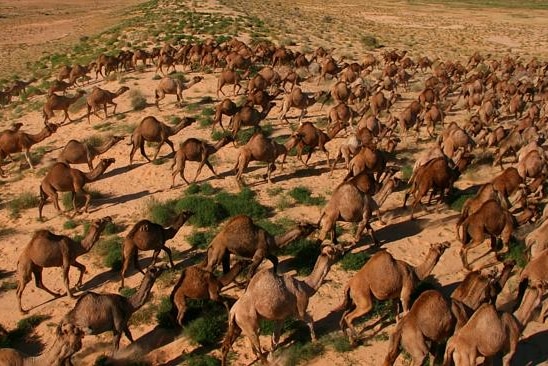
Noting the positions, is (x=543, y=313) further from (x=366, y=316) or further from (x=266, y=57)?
(x=266, y=57)

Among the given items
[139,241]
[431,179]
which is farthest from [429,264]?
[139,241]

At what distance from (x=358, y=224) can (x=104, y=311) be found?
6668 millimetres

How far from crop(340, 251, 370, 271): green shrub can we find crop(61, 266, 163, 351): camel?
13.9 ft

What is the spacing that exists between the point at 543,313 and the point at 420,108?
1156cm

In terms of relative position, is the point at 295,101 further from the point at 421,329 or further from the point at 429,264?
the point at 421,329

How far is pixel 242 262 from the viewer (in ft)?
31.8

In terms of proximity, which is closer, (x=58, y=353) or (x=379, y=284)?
(x=58, y=353)

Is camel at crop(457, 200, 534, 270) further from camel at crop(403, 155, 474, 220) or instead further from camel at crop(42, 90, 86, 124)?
camel at crop(42, 90, 86, 124)

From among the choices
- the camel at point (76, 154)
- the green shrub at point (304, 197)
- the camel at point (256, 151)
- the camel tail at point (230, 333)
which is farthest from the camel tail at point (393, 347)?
the camel at point (76, 154)

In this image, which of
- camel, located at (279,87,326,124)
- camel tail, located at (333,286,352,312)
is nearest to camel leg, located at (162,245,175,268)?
camel tail, located at (333,286,352,312)

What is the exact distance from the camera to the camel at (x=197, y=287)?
926 cm

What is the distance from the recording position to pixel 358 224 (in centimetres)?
1319

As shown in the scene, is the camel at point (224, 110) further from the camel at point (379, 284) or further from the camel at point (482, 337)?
the camel at point (482, 337)

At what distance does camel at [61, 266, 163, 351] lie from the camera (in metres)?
8.24
